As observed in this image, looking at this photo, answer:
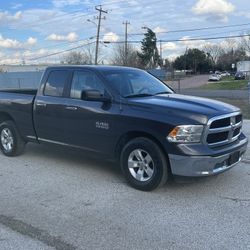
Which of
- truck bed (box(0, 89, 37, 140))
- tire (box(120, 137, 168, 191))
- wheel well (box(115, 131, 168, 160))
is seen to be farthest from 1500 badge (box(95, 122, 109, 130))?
truck bed (box(0, 89, 37, 140))

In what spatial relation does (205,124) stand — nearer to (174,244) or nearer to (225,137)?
(225,137)

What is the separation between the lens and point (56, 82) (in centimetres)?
741

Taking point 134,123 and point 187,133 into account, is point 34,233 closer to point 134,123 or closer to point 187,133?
point 134,123

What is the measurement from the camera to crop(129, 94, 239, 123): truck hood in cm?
573

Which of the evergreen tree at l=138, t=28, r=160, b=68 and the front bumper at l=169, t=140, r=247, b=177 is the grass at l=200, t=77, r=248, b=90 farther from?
the front bumper at l=169, t=140, r=247, b=177

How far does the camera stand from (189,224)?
16.0 feet

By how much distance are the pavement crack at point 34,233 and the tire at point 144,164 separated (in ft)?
5.94

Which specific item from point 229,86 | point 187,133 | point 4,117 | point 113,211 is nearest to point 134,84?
point 187,133

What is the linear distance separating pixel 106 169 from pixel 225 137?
7.34ft

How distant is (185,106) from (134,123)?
29.3 inches

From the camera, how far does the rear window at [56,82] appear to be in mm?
7266

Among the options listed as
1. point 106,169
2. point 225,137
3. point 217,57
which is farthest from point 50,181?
point 217,57

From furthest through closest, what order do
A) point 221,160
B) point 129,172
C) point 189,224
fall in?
point 129,172 < point 221,160 < point 189,224

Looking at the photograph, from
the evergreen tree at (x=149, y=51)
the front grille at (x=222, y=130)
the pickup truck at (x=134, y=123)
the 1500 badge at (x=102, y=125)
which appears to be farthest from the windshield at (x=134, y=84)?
the evergreen tree at (x=149, y=51)
